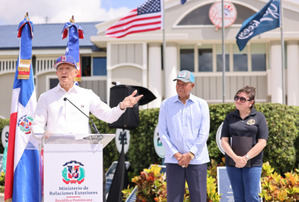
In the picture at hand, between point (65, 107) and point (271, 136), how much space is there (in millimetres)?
4391

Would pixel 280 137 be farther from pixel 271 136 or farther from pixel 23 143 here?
pixel 23 143

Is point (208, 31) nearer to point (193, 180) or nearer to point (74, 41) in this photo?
point (74, 41)

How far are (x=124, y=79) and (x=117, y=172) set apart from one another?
12.3m

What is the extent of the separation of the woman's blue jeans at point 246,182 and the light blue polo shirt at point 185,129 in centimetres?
50

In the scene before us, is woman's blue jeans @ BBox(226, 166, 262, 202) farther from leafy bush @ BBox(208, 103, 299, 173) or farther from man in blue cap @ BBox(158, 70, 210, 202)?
leafy bush @ BBox(208, 103, 299, 173)

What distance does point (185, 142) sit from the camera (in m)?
4.18

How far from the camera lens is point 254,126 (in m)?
4.48

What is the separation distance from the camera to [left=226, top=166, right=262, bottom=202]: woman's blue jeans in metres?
4.32

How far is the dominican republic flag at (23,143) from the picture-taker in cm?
521

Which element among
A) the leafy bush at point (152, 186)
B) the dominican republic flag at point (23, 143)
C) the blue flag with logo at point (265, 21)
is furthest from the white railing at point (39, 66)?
the leafy bush at point (152, 186)

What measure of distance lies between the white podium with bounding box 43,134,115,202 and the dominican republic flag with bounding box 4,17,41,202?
229 centimetres

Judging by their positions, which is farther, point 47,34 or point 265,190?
point 47,34

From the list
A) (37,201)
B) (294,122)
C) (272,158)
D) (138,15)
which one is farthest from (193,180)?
(138,15)

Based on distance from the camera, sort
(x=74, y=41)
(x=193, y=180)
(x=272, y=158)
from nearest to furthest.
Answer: (x=193, y=180)
(x=74, y=41)
(x=272, y=158)
